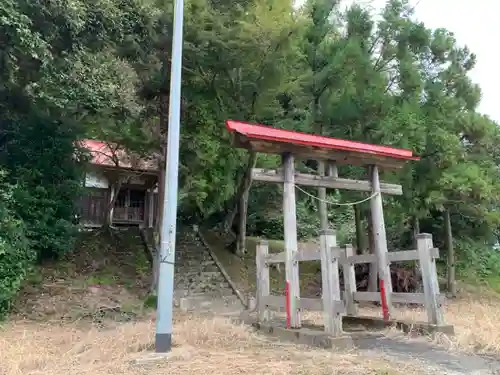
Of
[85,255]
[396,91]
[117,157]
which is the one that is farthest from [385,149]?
[117,157]

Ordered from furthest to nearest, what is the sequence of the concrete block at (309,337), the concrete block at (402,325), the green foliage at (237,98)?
1. the green foliage at (237,98)
2. the concrete block at (402,325)
3. the concrete block at (309,337)

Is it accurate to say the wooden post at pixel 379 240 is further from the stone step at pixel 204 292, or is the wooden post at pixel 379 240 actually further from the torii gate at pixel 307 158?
the stone step at pixel 204 292

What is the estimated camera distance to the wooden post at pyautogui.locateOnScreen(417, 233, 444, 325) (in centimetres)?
700

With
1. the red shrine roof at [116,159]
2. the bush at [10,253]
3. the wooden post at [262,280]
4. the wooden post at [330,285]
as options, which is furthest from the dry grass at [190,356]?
the red shrine roof at [116,159]

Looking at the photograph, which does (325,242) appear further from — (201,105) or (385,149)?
(201,105)

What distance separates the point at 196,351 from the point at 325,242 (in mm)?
2261

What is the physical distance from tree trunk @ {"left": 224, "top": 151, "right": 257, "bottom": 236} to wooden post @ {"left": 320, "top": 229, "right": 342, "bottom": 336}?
6.66m

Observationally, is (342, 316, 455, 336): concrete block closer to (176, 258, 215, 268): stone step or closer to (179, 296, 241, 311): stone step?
(179, 296, 241, 311): stone step

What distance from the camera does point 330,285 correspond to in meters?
6.29

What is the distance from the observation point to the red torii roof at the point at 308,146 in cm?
721

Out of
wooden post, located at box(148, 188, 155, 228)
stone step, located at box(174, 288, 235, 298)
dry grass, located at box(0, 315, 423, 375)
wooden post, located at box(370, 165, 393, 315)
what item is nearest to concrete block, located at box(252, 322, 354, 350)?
dry grass, located at box(0, 315, 423, 375)

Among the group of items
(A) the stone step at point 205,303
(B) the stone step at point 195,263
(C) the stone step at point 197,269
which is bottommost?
(A) the stone step at point 205,303

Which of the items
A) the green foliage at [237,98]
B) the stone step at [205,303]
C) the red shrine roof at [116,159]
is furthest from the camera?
the red shrine roof at [116,159]

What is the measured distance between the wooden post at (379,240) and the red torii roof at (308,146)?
0.43 m
